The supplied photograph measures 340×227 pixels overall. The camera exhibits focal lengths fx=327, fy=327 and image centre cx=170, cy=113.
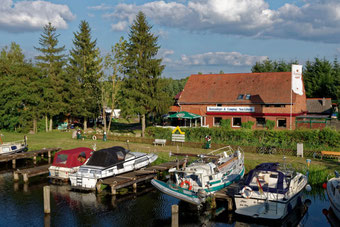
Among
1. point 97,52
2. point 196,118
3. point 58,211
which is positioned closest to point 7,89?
point 97,52

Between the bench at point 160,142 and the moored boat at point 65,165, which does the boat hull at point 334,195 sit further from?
the bench at point 160,142

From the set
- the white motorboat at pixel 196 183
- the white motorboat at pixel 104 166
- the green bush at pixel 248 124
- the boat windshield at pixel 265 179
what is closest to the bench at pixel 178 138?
the white motorboat at pixel 104 166

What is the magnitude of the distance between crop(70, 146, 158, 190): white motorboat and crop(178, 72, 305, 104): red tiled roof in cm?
2463

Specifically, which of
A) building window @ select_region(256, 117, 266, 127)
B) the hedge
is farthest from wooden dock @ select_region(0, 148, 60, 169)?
building window @ select_region(256, 117, 266, 127)

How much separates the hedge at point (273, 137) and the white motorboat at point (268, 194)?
12350mm

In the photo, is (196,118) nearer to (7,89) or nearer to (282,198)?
(7,89)

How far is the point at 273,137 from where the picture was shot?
102ft

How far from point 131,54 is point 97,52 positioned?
4445 millimetres

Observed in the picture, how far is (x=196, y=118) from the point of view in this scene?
1913 inches

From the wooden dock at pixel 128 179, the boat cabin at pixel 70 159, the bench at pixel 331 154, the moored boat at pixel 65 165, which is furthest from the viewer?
the bench at pixel 331 154

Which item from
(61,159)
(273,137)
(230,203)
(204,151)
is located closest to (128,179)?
(61,159)

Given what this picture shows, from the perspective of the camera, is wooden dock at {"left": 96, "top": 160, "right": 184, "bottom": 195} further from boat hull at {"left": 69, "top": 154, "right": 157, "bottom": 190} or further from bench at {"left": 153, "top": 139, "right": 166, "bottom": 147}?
bench at {"left": 153, "top": 139, "right": 166, "bottom": 147}

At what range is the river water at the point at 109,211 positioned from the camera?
16.9 metres

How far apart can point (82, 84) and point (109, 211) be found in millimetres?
34395
